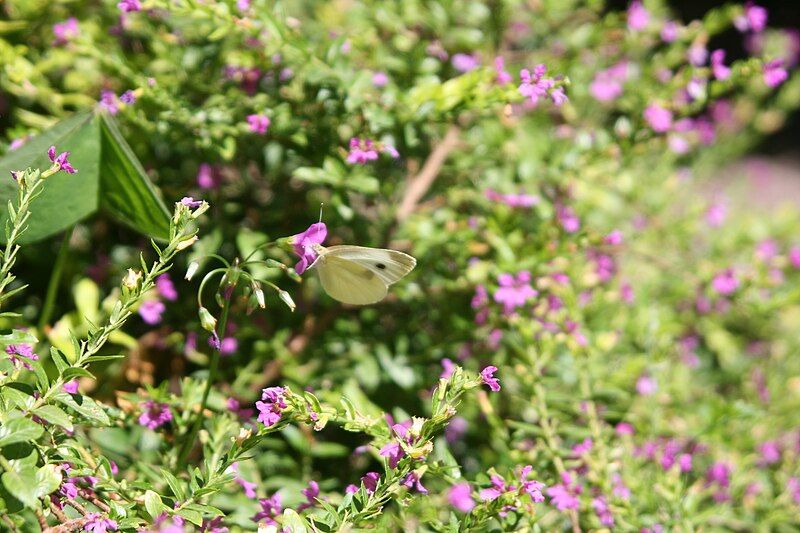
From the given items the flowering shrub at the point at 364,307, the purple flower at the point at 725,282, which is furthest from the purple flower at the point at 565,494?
the purple flower at the point at 725,282

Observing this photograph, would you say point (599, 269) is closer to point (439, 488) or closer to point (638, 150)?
point (638, 150)

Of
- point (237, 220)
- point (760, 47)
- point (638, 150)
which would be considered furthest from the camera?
point (760, 47)

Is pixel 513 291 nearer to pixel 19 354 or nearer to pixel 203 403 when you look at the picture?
pixel 203 403

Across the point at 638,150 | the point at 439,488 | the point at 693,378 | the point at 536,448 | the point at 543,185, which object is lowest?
the point at 693,378

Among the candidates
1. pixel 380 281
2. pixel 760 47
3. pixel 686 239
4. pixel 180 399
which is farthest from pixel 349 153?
pixel 760 47

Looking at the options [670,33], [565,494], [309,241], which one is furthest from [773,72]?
[309,241]

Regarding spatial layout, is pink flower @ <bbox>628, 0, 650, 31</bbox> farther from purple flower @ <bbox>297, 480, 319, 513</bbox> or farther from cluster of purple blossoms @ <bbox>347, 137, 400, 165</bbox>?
purple flower @ <bbox>297, 480, 319, 513</bbox>

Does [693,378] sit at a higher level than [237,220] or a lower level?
lower
